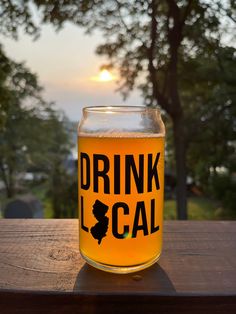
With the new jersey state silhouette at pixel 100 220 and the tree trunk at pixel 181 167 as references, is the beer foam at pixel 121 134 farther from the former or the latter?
the tree trunk at pixel 181 167

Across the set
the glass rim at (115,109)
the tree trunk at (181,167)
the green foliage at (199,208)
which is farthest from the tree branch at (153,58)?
the green foliage at (199,208)

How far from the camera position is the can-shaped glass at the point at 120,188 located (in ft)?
1.93

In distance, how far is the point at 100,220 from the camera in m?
0.60

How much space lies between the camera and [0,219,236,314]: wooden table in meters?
0.52

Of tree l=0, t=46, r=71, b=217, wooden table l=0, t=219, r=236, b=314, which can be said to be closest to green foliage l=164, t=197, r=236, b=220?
tree l=0, t=46, r=71, b=217

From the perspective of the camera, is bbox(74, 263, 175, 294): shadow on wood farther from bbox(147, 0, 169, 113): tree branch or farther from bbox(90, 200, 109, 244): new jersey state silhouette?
bbox(147, 0, 169, 113): tree branch

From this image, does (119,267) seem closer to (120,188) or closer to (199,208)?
(120,188)

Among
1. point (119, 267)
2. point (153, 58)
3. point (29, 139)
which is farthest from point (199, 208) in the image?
point (119, 267)

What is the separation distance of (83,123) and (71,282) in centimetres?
29

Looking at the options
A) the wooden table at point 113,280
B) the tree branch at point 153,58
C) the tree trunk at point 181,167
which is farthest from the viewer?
the tree trunk at point 181,167

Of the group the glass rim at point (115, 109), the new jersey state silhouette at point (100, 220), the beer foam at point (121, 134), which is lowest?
the new jersey state silhouette at point (100, 220)

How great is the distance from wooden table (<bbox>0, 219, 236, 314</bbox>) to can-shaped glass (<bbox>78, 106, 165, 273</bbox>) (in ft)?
0.12

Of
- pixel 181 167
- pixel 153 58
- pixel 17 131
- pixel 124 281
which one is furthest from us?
pixel 17 131

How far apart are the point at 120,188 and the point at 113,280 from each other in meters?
0.15
